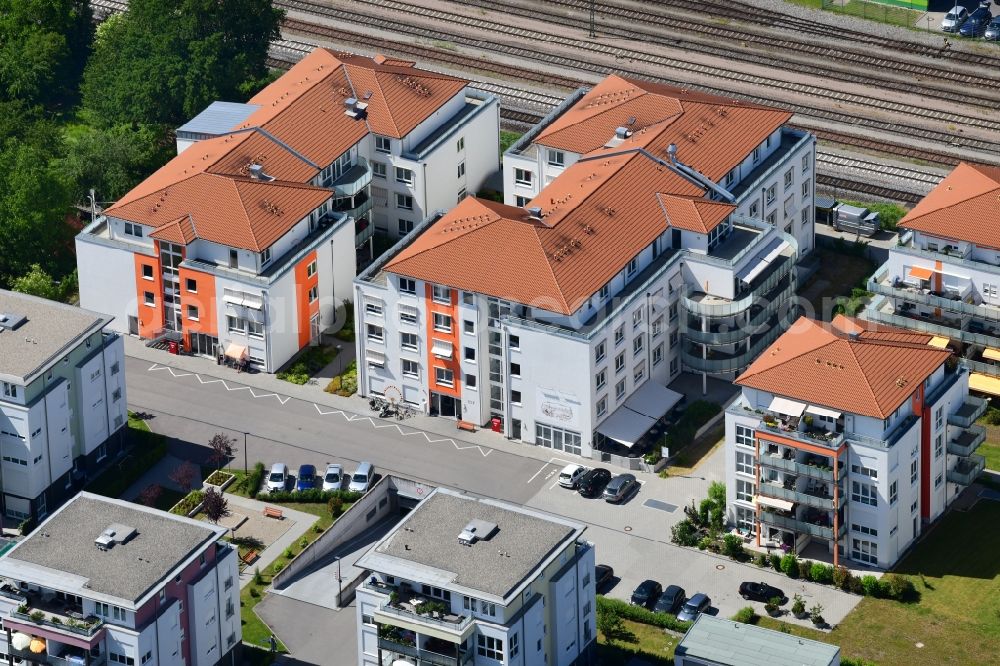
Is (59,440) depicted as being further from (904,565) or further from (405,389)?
(904,565)

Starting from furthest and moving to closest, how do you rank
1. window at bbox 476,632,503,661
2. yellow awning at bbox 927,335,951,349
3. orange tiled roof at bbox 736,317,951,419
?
yellow awning at bbox 927,335,951,349, orange tiled roof at bbox 736,317,951,419, window at bbox 476,632,503,661

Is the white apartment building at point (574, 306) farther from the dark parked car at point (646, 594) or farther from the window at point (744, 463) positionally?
the dark parked car at point (646, 594)

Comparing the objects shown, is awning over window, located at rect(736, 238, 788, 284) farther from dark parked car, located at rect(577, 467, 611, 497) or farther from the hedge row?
the hedge row

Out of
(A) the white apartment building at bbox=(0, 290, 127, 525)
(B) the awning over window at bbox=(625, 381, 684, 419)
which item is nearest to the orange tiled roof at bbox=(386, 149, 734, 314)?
(B) the awning over window at bbox=(625, 381, 684, 419)

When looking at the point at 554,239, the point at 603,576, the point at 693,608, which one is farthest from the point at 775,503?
the point at 554,239

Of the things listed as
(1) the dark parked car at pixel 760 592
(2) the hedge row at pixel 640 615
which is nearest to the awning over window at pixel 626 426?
(1) the dark parked car at pixel 760 592

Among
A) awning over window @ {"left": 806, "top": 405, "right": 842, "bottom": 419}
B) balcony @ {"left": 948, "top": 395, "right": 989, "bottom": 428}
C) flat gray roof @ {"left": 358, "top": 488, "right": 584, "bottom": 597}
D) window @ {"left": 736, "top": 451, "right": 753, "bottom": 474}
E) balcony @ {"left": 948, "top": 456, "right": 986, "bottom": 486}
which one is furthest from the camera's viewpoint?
balcony @ {"left": 948, "top": 456, "right": 986, "bottom": 486}
